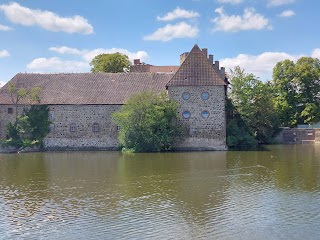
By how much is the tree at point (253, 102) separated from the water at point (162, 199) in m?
12.3

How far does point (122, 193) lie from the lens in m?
19.4

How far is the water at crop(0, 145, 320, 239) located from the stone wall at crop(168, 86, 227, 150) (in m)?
6.55

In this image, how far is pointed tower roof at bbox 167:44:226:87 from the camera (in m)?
36.7

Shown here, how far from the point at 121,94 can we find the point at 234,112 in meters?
10.9

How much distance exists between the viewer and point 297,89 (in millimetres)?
50719

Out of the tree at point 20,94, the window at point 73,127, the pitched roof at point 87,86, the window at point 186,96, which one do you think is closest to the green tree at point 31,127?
the tree at point 20,94

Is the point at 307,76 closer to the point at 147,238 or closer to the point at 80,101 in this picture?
the point at 80,101

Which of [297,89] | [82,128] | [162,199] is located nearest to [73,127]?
[82,128]

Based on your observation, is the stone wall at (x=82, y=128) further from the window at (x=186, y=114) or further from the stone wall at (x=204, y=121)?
the stone wall at (x=204, y=121)

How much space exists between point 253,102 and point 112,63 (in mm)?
21524

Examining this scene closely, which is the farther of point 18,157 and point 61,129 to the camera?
point 61,129

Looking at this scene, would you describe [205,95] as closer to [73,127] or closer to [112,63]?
[73,127]

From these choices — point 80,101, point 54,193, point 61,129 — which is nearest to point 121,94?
point 80,101

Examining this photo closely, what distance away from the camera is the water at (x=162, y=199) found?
45.0 ft
